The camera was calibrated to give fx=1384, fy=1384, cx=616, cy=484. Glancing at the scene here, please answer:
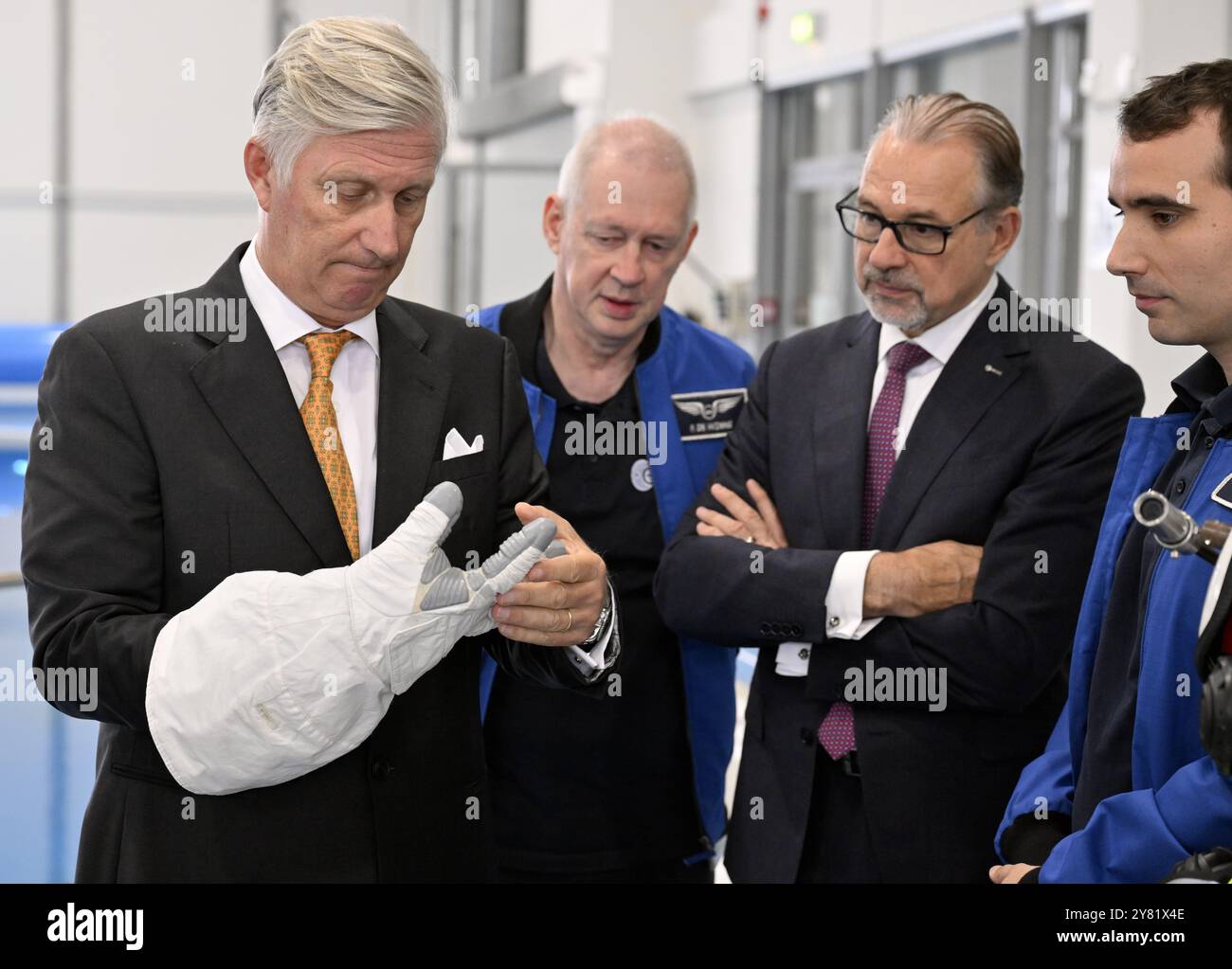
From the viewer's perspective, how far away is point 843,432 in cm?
245

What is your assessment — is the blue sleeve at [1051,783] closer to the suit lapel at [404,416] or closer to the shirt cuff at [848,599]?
the shirt cuff at [848,599]

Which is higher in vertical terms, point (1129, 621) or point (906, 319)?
point (906, 319)

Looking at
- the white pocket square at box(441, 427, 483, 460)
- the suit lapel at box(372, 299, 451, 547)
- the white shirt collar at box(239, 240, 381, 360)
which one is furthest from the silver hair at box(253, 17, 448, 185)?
the white pocket square at box(441, 427, 483, 460)

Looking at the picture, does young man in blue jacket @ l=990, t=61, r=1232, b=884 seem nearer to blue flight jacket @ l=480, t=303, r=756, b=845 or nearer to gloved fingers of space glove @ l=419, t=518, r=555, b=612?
gloved fingers of space glove @ l=419, t=518, r=555, b=612

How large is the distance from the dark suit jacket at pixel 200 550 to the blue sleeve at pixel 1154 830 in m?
0.69

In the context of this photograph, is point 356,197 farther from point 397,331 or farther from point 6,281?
point 6,281

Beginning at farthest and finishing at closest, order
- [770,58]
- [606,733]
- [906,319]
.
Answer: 1. [770,58]
2. [606,733]
3. [906,319]

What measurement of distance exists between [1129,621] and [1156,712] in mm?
146

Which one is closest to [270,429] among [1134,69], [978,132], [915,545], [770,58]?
[915,545]

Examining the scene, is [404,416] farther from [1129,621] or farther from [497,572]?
[1129,621]

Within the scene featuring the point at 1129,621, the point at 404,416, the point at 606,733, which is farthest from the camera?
the point at 606,733

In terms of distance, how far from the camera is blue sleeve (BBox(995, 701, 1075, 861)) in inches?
74.1

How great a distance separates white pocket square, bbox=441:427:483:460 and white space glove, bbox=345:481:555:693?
0.91 feet
